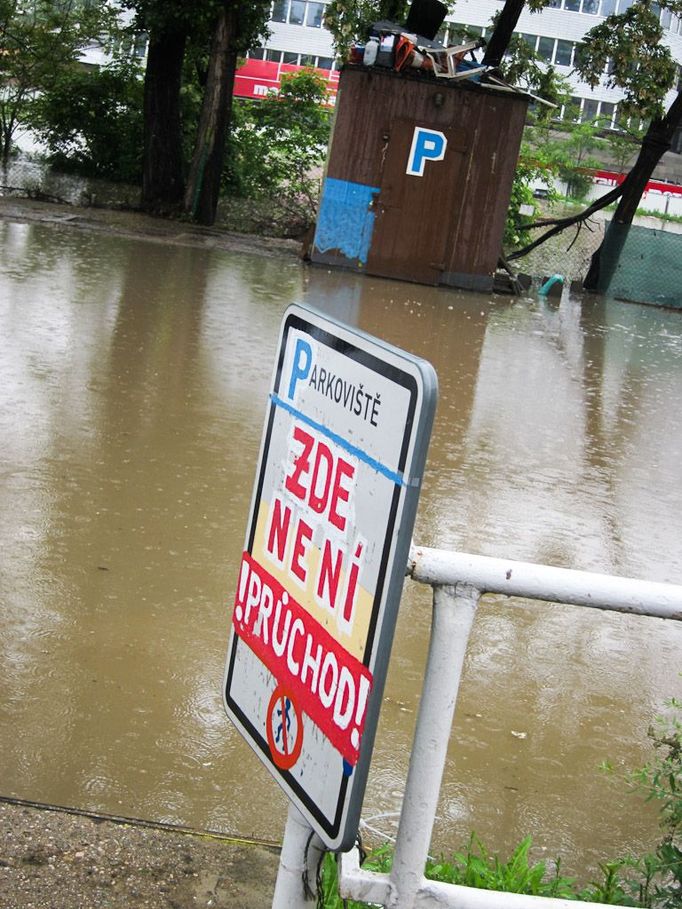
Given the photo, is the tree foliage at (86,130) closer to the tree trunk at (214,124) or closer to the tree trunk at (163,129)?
the tree trunk at (163,129)

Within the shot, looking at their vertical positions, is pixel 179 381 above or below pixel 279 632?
below

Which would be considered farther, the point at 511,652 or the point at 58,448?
the point at 58,448

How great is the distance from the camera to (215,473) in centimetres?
661

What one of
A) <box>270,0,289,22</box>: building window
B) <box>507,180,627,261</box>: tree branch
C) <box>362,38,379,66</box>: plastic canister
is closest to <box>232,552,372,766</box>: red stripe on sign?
<box>362,38,379,66</box>: plastic canister

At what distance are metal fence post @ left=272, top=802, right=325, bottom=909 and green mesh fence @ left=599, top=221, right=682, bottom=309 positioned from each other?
1953 cm

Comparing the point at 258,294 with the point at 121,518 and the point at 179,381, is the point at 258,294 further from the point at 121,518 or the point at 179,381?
the point at 121,518

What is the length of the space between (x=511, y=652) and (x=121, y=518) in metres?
1.98

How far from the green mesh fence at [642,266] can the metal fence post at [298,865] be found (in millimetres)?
19530

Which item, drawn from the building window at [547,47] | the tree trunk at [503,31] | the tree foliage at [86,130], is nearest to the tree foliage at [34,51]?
the tree foliage at [86,130]

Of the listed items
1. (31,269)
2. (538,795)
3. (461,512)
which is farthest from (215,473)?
(31,269)

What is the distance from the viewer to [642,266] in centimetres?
2077

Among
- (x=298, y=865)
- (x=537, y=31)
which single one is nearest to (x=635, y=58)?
(x=298, y=865)

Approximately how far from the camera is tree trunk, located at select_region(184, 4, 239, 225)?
19984 millimetres

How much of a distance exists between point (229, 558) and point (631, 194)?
18.3 meters
